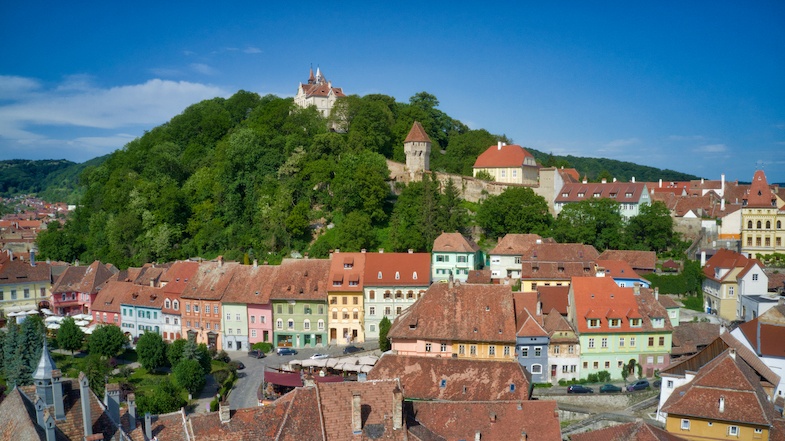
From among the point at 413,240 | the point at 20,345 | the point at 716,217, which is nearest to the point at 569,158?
the point at 716,217

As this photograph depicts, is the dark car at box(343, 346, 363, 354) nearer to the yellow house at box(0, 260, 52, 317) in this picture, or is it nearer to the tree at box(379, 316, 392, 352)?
the tree at box(379, 316, 392, 352)

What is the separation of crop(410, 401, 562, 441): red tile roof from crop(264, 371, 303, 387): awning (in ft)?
46.0

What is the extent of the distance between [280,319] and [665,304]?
2954cm

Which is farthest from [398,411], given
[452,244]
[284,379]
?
[452,244]

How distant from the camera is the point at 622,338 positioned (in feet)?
141

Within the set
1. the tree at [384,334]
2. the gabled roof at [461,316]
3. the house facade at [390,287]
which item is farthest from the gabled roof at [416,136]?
the gabled roof at [461,316]

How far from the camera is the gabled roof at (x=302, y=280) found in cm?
5250

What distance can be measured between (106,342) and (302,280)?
15618mm

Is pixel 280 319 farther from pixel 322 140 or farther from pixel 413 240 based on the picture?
pixel 322 140

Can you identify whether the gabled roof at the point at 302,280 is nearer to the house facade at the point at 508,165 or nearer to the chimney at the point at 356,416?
the chimney at the point at 356,416

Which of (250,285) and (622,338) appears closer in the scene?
(622,338)

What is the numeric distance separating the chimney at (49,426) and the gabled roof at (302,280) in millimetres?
34034

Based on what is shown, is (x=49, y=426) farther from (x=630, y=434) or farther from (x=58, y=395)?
(x=630, y=434)

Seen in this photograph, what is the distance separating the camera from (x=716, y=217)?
67500 millimetres
